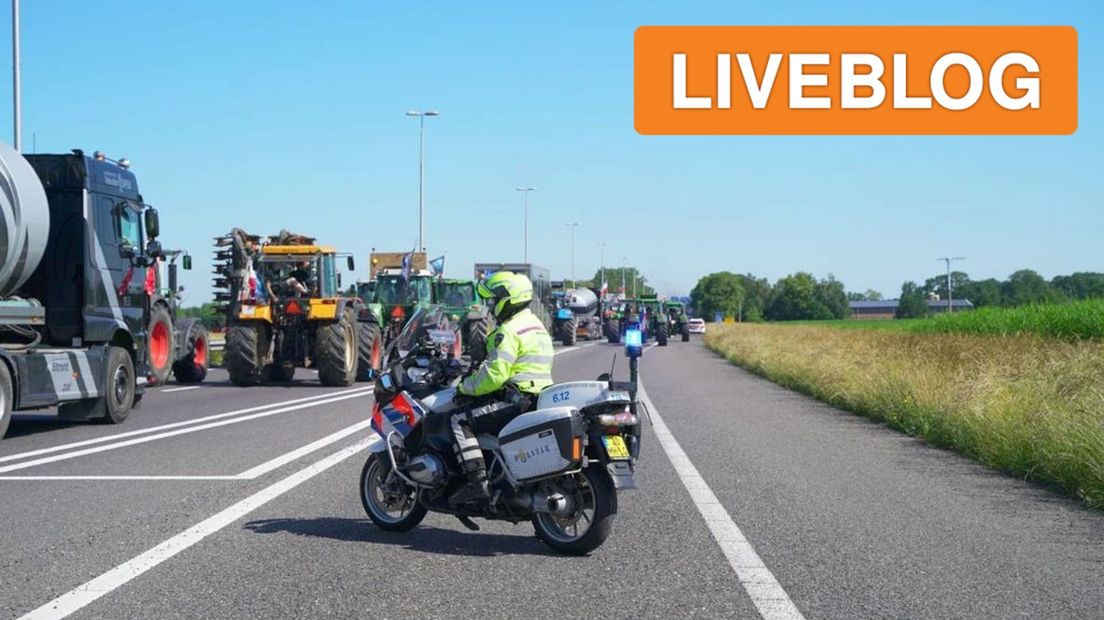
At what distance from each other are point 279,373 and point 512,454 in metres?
19.4

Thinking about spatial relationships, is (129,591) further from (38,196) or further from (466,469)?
(38,196)

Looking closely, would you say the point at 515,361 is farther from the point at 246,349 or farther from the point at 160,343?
the point at 246,349

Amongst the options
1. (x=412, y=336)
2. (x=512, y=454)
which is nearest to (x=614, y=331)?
(x=412, y=336)

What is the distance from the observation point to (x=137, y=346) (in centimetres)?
1778

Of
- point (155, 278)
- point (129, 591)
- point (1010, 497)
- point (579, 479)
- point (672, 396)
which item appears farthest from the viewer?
point (672, 396)

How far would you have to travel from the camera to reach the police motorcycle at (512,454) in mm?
7633

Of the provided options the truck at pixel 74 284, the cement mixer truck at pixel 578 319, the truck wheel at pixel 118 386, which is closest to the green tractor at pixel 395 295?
the truck at pixel 74 284

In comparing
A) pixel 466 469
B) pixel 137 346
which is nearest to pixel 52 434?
pixel 137 346

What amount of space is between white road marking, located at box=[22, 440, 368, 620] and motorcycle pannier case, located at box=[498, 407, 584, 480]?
2163mm

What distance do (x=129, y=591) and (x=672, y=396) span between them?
1672 cm

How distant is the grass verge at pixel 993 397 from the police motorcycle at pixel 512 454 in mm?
4517

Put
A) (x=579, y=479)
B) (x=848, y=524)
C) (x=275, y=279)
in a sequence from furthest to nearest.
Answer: (x=275, y=279), (x=848, y=524), (x=579, y=479)

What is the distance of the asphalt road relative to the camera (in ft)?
21.2

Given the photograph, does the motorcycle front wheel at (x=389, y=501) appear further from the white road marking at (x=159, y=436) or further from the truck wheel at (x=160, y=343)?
the truck wheel at (x=160, y=343)
